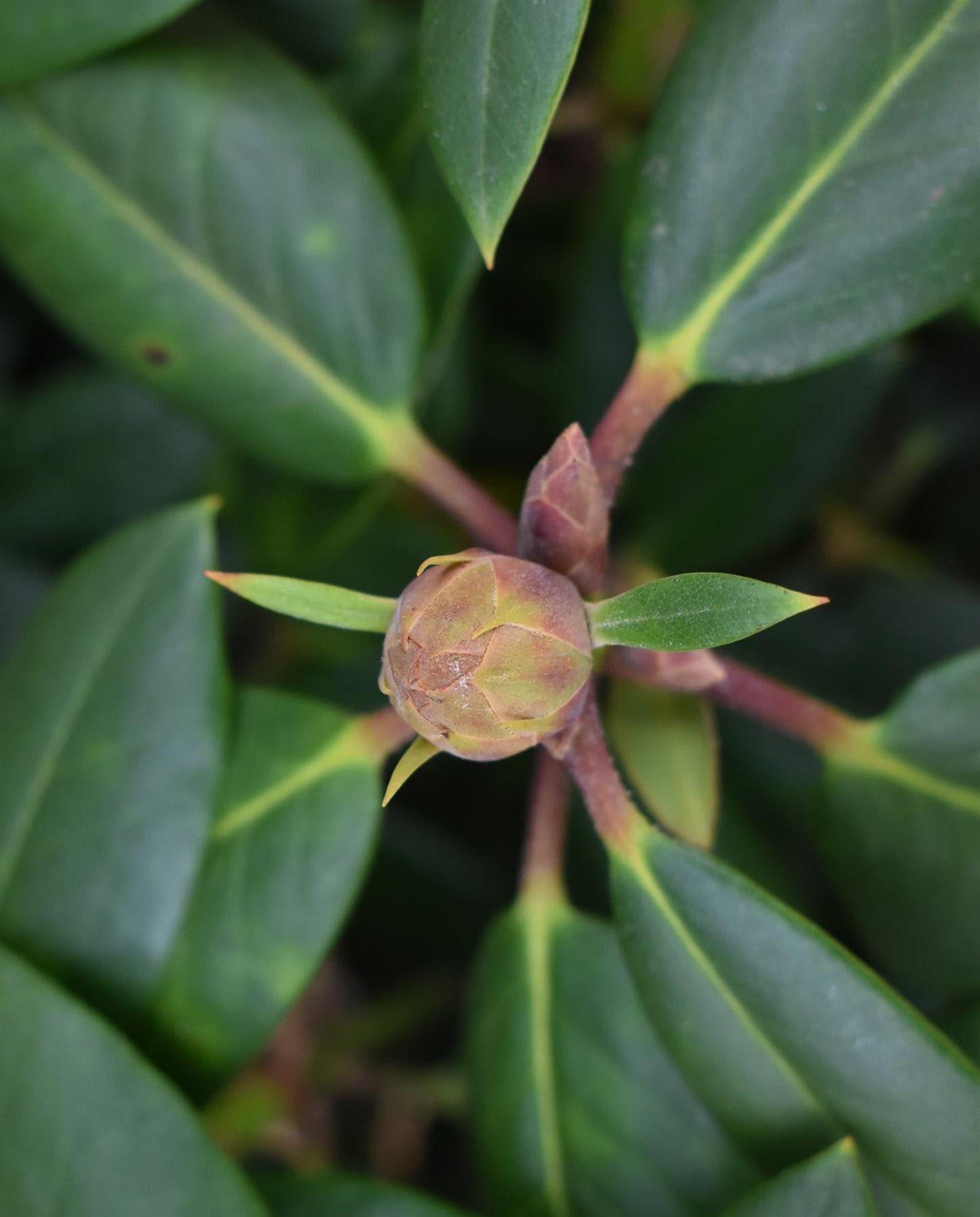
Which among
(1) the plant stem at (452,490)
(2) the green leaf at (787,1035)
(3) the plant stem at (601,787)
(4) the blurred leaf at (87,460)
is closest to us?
(2) the green leaf at (787,1035)

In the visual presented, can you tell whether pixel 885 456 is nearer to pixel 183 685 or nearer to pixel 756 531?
pixel 756 531

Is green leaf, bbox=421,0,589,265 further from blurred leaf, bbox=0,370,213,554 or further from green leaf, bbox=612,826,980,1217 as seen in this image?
blurred leaf, bbox=0,370,213,554

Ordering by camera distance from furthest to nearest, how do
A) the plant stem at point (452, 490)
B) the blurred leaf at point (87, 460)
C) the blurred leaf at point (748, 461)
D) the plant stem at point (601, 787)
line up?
the blurred leaf at point (87, 460)
the blurred leaf at point (748, 461)
the plant stem at point (452, 490)
the plant stem at point (601, 787)

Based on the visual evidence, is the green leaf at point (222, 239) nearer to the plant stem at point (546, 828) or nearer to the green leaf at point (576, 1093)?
the plant stem at point (546, 828)

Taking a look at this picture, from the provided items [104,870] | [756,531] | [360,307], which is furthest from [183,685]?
[756,531]

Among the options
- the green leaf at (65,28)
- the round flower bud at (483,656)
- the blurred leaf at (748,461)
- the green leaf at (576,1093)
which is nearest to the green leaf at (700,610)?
the round flower bud at (483,656)

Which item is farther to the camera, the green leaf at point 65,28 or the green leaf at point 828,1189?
the green leaf at point 65,28

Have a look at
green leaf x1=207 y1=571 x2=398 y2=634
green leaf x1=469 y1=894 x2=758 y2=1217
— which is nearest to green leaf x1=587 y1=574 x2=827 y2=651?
green leaf x1=207 y1=571 x2=398 y2=634
